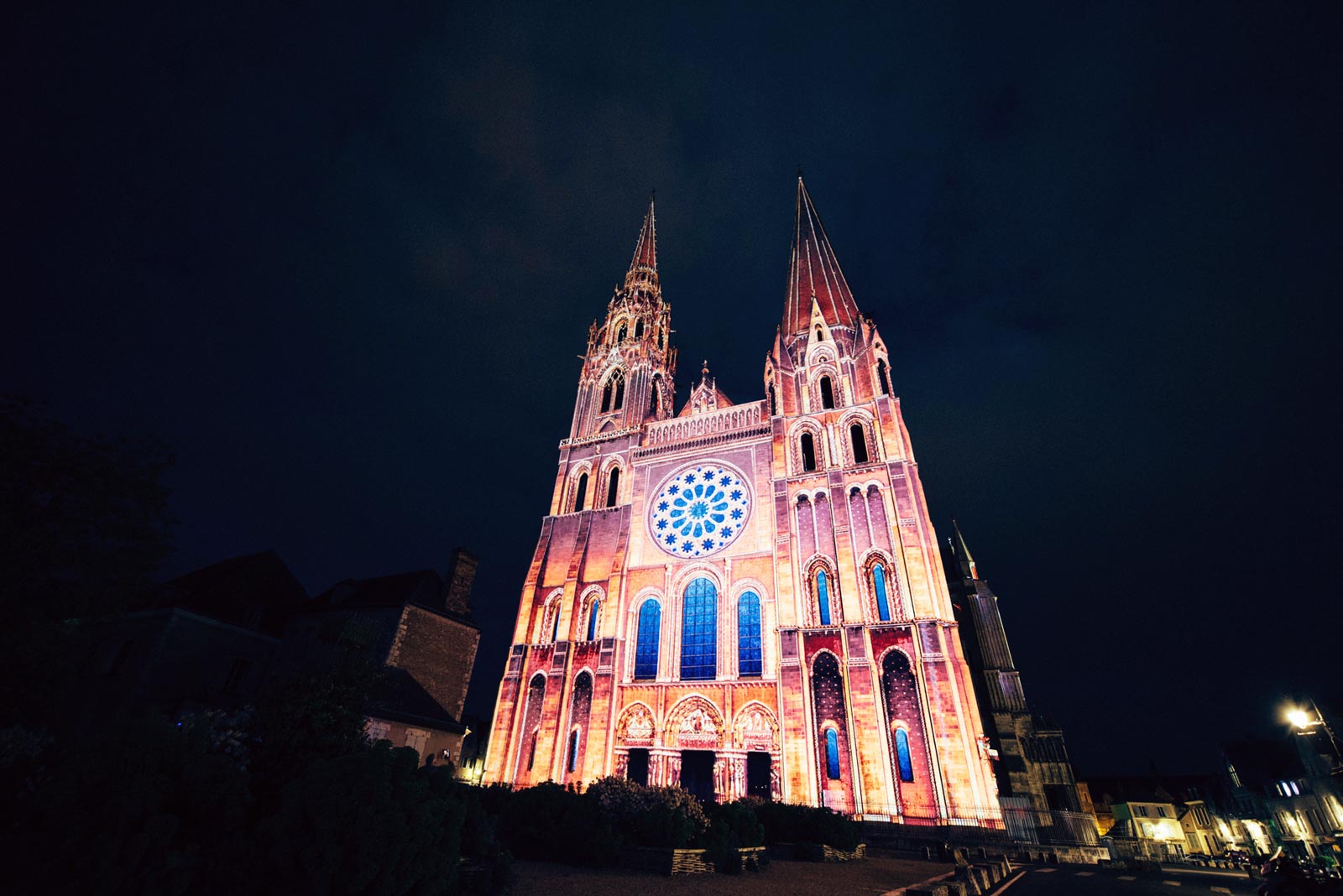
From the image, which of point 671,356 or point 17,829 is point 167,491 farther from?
point 671,356

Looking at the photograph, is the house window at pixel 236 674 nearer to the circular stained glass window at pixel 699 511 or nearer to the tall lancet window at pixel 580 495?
the tall lancet window at pixel 580 495

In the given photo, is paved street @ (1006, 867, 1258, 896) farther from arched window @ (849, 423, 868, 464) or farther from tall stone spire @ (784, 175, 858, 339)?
tall stone spire @ (784, 175, 858, 339)

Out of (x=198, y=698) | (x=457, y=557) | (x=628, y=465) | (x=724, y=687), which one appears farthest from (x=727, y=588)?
(x=198, y=698)

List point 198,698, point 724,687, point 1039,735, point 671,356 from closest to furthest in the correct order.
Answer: point 198,698 → point 724,687 → point 1039,735 → point 671,356

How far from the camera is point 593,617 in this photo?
29.5 meters

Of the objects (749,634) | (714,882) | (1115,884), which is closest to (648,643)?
(749,634)

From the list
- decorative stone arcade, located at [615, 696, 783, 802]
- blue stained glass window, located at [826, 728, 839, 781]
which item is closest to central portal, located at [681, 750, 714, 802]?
decorative stone arcade, located at [615, 696, 783, 802]

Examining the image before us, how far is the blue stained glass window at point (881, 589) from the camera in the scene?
24.9m

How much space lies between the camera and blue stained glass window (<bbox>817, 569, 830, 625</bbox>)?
2564cm

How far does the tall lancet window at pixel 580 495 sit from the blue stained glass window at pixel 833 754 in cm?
1840

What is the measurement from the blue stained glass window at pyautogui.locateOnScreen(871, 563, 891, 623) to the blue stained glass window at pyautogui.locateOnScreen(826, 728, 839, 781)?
5.28 m

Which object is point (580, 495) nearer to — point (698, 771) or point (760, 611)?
point (760, 611)

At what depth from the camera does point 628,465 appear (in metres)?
34.1

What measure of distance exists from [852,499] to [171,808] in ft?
88.3
